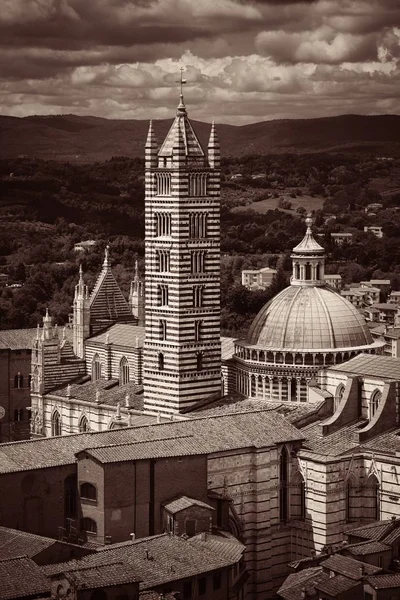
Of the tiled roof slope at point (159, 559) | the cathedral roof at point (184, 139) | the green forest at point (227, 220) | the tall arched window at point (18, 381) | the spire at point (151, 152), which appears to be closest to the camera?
the tiled roof slope at point (159, 559)

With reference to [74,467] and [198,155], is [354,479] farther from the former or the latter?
[198,155]

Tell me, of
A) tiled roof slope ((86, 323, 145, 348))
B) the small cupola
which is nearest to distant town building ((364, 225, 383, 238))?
tiled roof slope ((86, 323, 145, 348))

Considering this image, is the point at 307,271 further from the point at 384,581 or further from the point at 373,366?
the point at 384,581

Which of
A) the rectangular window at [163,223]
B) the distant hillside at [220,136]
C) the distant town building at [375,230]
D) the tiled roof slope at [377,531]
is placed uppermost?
the distant hillside at [220,136]

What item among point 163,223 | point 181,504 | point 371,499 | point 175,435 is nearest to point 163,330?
point 163,223

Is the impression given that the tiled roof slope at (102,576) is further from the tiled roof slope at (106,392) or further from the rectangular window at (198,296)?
the tiled roof slope at (106,392)

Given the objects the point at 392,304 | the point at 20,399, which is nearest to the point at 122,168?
the point at 392,304

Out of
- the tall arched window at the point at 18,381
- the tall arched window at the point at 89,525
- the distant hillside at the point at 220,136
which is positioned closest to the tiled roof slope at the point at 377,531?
the tall arched window at the point at 89,525
